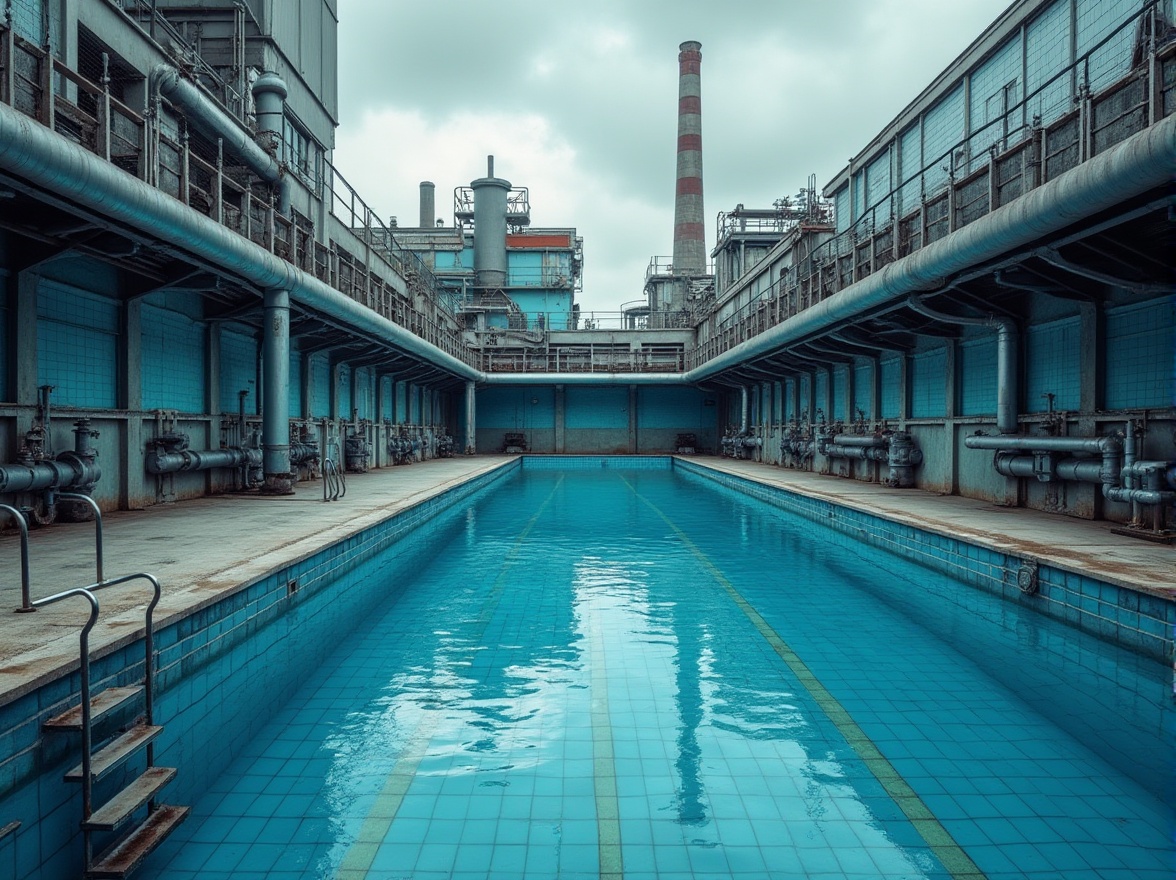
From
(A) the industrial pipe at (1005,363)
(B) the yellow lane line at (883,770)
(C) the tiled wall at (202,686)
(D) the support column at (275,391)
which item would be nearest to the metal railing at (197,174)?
(D) the support column at (275,391)

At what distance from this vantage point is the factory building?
4.50 metres

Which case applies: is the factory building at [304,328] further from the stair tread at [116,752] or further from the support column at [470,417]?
the support column at [470,417]

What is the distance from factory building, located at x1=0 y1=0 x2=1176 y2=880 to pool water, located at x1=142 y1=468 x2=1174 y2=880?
489mm

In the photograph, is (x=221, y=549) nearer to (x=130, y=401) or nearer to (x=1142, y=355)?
(x=130, y=401)

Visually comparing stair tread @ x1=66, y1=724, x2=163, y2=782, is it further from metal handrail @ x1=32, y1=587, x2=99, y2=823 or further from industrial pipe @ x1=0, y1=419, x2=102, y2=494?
industrial pipe @ x1=0, y1=419, x2=102, y2=494

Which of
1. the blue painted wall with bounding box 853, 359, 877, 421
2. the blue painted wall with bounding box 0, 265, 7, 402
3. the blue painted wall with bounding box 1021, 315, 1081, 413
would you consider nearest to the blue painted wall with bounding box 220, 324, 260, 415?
the blue painted wall with bounding box 0, 265, 7, 402

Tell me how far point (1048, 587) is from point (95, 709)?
6569 mm

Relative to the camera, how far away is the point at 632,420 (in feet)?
106

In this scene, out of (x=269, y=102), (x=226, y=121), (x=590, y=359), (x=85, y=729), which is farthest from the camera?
(x=590, y=359)

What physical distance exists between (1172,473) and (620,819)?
22.4ft

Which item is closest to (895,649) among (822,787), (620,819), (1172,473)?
(822,787)

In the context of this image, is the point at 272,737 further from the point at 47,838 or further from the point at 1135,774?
the point at 1135,774

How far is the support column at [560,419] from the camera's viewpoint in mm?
31812

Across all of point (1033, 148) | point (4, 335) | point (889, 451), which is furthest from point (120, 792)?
point (889, 451)
